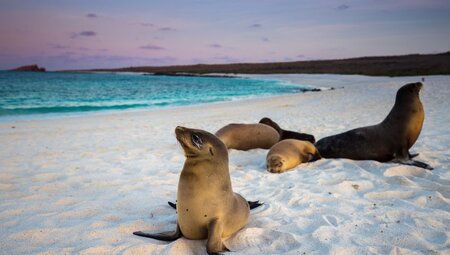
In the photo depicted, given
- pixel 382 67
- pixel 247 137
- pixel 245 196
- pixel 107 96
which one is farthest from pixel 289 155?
pixel 382 67

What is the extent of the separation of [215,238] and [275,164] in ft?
9.41

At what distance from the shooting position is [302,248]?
2.98 m

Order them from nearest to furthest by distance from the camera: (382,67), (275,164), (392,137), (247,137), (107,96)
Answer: (275,164) < (392,137) < (247,137) < (107,96) < (382,67)

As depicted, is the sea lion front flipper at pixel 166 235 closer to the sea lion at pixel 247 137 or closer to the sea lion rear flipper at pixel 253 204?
the sea lion rear flipper at pixel 253 204

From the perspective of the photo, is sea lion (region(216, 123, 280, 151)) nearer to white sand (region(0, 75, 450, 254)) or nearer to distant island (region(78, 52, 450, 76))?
white sand (region(0, 75, 450, 254))

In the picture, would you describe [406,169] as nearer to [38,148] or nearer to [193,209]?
[193,209]

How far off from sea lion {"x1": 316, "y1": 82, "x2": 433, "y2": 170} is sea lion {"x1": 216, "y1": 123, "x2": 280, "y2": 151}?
1649mm

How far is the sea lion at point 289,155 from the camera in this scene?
5680mm

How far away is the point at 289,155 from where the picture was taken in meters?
5.94

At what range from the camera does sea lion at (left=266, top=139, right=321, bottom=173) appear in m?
5.68

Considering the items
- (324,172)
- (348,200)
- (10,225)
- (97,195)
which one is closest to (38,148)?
(97,195)

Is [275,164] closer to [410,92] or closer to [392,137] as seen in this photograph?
[392,137]

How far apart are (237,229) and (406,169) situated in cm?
314

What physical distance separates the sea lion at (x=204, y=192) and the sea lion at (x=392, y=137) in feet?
11.8
